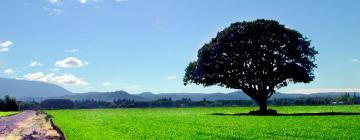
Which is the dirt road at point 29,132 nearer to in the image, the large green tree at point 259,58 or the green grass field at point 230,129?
the green grass field at point 230,129

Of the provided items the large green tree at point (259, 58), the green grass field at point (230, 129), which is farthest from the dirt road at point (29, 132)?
the large green tree at point (259, 58)

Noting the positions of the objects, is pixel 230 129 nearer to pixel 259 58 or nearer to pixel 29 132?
pixel 29 132

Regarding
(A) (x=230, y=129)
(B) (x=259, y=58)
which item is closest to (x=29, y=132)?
(A) (x=230, y=129)

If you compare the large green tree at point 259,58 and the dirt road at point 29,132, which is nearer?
the dirt road at point 29,132

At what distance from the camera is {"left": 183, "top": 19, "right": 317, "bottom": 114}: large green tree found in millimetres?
85062

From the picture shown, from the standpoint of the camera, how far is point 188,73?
317 ft

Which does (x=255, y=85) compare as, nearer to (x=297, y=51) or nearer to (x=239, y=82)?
Answer: (x=239, y=82)

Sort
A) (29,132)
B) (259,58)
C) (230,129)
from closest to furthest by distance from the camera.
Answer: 1. (230,129)
2. (29,132)
3. (259,58)

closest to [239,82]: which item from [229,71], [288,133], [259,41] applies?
[229,71]

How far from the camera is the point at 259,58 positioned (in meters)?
85.0

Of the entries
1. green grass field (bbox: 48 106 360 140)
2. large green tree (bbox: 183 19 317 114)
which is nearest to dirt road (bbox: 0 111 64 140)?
green grass field (bbox: 48 106 360 140)

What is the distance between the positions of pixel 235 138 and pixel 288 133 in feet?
14.8

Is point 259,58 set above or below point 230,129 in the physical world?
above

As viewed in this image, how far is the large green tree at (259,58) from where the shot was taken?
279ft
